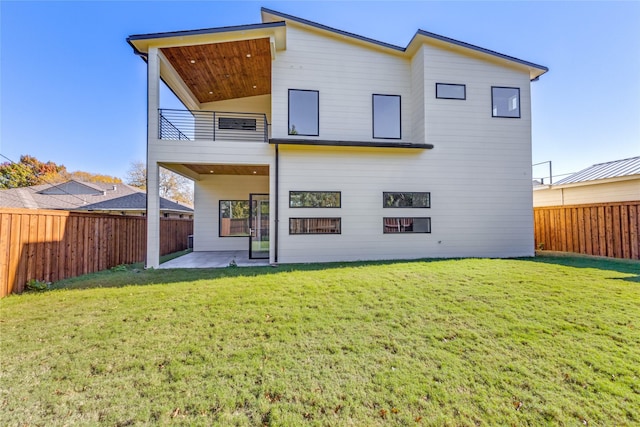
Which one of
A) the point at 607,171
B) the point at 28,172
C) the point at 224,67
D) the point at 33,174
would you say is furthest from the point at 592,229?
the point at 33,174

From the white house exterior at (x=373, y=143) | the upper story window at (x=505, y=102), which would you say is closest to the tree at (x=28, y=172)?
the white house exterior at (x=373, y=143)

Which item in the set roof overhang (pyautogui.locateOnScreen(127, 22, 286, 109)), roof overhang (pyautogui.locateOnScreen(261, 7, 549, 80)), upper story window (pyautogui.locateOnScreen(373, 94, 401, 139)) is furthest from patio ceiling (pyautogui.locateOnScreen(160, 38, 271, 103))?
upper story window (pyautogui.locateOnScreen(373, 94, 401, 139))

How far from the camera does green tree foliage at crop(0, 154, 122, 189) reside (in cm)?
2736

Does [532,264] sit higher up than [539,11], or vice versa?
[539,11]

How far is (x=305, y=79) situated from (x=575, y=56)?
479 inches

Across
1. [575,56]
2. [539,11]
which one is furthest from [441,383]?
[575,56]

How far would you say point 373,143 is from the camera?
8.80m

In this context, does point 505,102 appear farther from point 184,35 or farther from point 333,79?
point 184,35

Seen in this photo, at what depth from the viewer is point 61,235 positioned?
643 cm

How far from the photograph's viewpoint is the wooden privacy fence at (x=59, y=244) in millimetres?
5312

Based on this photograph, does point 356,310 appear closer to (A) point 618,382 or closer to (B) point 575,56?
(A) point 618,382

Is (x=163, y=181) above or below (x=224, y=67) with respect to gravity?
below


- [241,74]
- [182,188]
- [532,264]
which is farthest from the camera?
[182,188]

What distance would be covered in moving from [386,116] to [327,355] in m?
8.94
